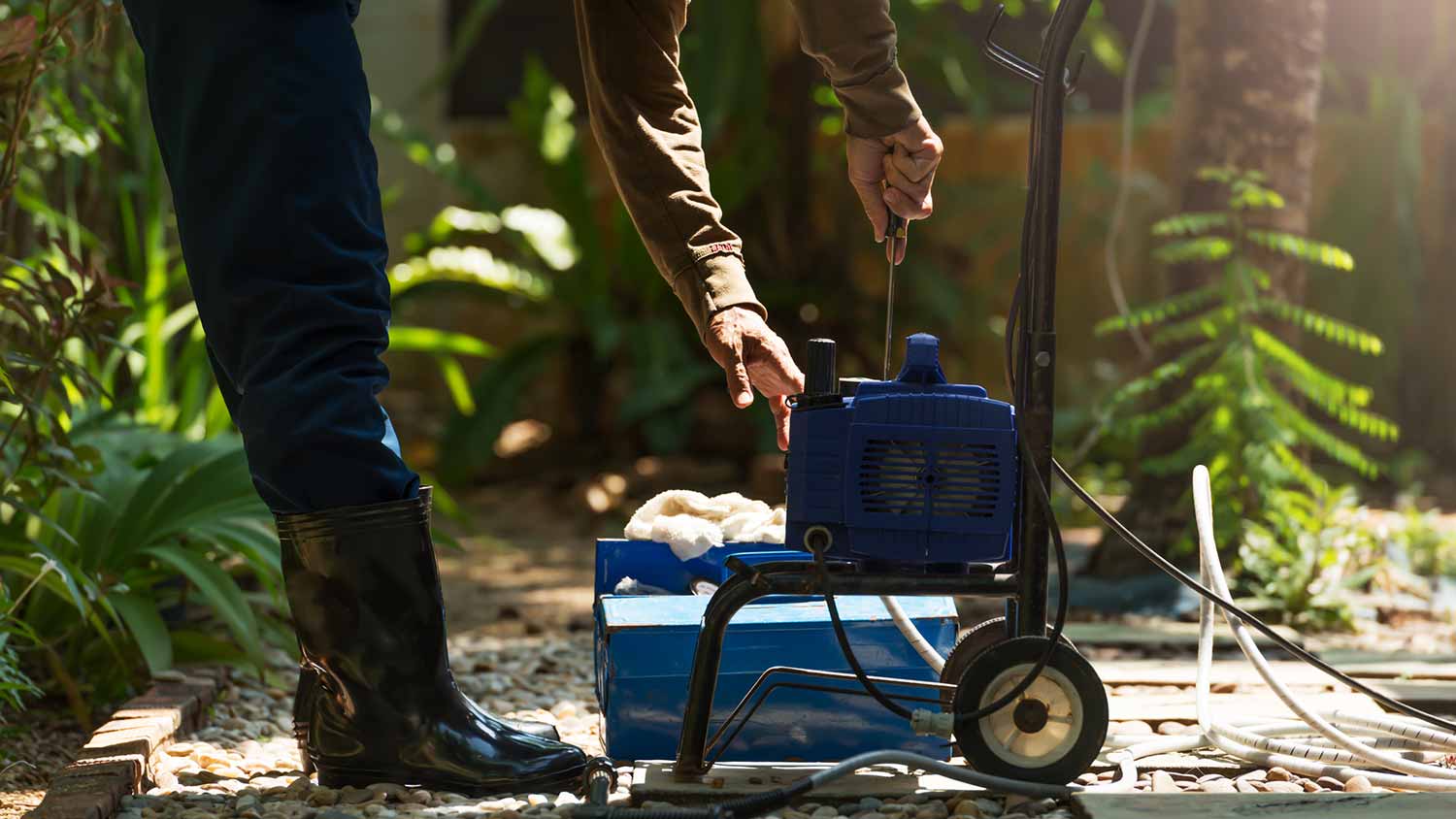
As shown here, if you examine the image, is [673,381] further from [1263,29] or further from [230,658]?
[230,658]

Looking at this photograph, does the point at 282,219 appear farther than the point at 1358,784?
No

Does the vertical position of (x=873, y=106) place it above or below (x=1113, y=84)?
below

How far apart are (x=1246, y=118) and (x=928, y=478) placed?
2315mm

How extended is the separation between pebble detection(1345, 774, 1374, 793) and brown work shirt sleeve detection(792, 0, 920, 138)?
98cm

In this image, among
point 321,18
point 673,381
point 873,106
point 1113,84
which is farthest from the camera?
point 1113,84

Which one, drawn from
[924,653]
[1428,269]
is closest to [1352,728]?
[924,653]

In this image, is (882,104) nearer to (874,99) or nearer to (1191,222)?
(874,99)

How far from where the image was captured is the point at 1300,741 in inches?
79.8

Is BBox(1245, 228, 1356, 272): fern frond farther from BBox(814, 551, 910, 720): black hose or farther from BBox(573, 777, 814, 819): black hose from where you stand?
BBox(573, 777, 814, 819): black hose

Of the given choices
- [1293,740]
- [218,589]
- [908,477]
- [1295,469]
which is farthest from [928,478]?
[1295,469]

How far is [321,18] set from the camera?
66.9 inches

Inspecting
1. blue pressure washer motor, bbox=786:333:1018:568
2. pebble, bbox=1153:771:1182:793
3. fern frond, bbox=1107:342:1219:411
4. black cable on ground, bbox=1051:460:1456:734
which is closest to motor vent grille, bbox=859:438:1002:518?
blue pressure washer motor, bbox=786:333:1018:568

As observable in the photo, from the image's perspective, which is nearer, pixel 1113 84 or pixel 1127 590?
pixel 1127 590

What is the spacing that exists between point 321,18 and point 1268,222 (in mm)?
2571
